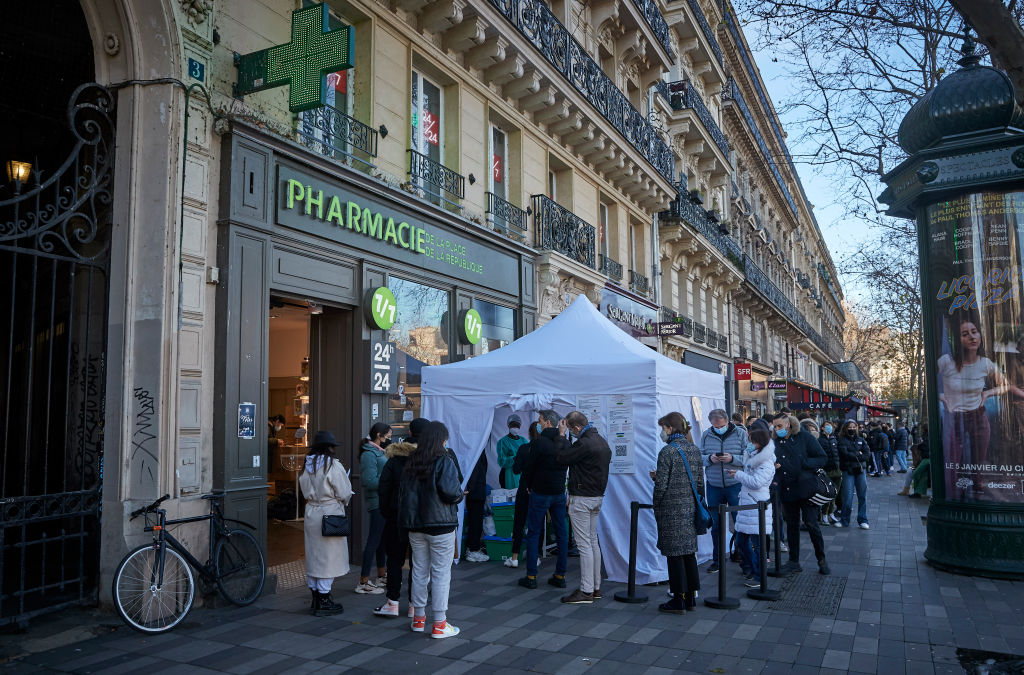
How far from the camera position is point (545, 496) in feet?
26.3

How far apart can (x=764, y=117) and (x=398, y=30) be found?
31210 millimetres

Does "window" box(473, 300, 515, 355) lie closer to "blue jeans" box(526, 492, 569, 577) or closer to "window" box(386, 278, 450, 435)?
"window" box(386, 278, 450, 435)

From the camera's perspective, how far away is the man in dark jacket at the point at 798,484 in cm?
861

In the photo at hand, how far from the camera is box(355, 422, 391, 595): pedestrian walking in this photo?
7.59m

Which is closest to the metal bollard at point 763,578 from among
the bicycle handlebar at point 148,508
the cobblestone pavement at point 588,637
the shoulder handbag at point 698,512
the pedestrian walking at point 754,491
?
the cobblestone pavement at point 588,637

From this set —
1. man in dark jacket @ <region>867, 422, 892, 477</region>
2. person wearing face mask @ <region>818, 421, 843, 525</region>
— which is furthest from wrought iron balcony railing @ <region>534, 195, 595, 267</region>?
man in dark jacket @ <region>867, 422, 892, 477</region>

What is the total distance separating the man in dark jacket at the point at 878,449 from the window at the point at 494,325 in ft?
55.8

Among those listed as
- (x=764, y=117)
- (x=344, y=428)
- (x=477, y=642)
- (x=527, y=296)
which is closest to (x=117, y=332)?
(x=344, y=428)

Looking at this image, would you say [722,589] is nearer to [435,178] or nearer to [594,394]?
[594,394]

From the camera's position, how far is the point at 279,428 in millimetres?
12602

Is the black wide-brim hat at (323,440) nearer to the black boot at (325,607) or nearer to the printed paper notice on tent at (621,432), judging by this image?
the black boot at (325,607)

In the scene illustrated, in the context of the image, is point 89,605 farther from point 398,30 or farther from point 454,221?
point 398,30

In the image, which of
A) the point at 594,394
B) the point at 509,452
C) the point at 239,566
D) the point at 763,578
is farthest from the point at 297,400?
the point at 763,578

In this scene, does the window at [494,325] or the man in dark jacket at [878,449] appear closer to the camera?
the window at [494,325]
